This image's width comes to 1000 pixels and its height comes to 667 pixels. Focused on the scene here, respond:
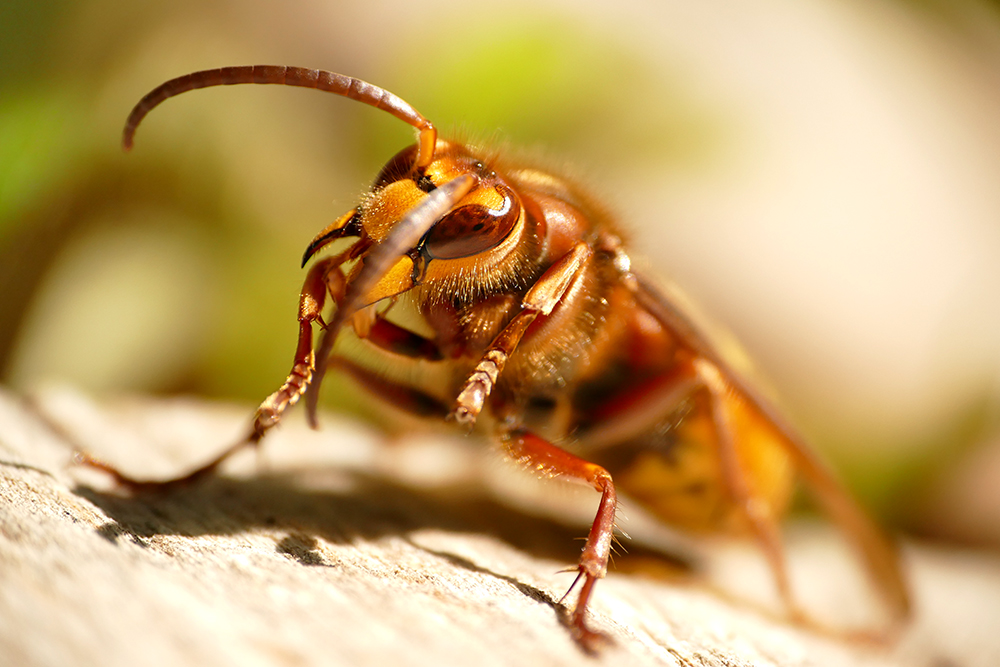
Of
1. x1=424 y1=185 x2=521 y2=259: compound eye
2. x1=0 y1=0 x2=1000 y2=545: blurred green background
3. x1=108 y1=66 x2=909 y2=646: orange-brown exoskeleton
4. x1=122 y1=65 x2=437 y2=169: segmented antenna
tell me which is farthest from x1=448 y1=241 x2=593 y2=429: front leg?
x1=0 y1=0 x2=1000 y2=545: blurred green background

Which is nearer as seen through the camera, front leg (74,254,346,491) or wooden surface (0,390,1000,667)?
wooden surface (0,390,1000,667)

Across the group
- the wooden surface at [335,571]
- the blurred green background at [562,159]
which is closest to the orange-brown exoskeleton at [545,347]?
the wooden surface at [335,571]

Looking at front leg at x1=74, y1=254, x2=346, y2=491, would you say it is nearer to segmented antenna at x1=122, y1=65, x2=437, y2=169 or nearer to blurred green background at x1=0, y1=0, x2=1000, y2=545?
segmented antenna at x1=122, y1=65, x2=437, y2=169

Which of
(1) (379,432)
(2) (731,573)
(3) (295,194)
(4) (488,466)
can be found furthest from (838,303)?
(3) (295,194)

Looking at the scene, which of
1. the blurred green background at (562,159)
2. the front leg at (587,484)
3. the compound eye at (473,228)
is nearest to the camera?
the front leg at (587,484)

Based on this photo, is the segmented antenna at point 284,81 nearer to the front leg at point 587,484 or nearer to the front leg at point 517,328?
the front leg at point 517,328

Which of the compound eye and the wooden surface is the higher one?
the compound eye

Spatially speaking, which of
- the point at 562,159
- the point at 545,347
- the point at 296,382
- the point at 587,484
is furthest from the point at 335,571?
the point at 562,159
